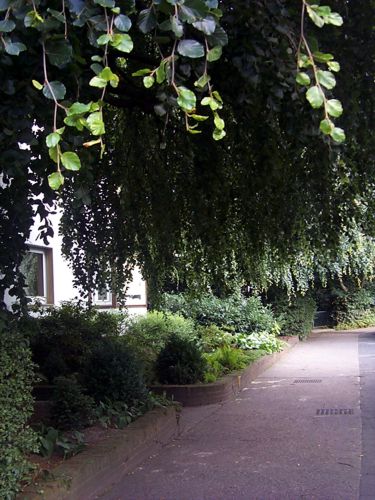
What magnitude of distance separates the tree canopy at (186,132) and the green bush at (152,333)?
2.62 m

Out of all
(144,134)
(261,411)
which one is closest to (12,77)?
(144,134)

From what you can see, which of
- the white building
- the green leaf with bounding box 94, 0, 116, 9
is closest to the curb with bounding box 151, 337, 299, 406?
the white building

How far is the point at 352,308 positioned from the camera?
2936 centimetres

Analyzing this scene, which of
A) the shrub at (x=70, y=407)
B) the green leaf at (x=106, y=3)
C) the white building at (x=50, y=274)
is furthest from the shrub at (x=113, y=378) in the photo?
the green leaf at (x=106, y=3)

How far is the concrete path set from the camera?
18.1 ft

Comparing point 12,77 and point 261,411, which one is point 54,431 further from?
point 261,411

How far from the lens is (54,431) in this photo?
5.98m

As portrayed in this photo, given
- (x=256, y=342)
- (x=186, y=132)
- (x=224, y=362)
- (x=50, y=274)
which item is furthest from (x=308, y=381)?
(x=186, y=132)

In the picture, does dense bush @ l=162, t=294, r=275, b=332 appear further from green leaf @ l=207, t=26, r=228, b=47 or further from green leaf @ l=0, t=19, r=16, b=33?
green leaf @ l=0, t=19, r=16, b=33

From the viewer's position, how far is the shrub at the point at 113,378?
7.67m

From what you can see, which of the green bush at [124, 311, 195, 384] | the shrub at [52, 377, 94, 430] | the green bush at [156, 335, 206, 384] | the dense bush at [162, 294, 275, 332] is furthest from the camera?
the dense bush at [162, 294, 275, 332]

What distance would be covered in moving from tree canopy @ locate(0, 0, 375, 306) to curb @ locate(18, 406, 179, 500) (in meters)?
1.67

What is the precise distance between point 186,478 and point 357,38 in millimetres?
4742

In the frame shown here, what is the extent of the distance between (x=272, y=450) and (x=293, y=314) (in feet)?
50.7
